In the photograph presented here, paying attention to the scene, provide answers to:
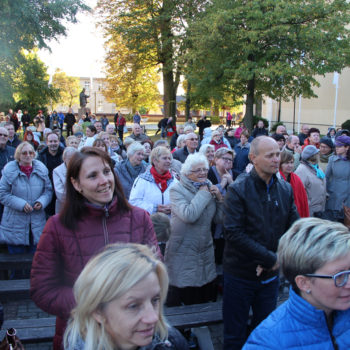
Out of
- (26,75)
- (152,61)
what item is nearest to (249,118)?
(152,61)

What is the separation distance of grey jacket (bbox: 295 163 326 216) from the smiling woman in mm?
3715

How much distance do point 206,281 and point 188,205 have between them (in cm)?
83

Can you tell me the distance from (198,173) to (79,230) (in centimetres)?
174

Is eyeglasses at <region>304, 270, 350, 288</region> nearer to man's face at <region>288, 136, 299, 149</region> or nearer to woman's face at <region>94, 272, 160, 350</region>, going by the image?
woman's face at <region>94, 272, 160, 350</region>

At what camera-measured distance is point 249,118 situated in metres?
21.2

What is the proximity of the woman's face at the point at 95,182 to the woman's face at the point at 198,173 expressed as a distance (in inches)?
58.1

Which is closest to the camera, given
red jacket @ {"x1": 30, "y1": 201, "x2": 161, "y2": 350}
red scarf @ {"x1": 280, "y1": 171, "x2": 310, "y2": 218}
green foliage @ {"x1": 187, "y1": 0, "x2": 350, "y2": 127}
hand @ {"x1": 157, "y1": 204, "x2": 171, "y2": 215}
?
red jacket @ {"x1": 30, "y1": 201, "x2": 161, "y2": 350}

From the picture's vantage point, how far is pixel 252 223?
2814 mm

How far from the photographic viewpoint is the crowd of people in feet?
4.82

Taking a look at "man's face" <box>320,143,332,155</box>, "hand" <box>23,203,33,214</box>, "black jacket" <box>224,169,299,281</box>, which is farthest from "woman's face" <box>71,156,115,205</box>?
"man's face" <box>320,143,332,155</box>

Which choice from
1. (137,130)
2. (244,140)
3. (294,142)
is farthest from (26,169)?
(294,142)

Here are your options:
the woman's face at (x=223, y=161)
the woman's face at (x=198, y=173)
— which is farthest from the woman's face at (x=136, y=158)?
the woman's face at (x=198, y=173)

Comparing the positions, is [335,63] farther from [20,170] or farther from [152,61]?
[20,170]

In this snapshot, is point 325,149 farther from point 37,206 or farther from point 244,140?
point 37,206
